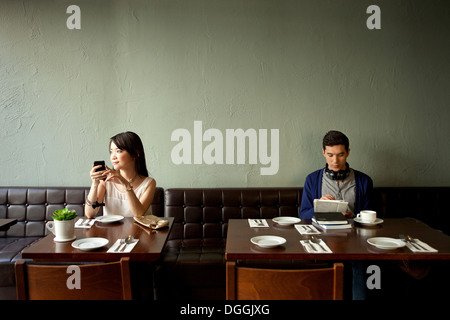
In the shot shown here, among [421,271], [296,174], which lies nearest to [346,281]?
[421,271]

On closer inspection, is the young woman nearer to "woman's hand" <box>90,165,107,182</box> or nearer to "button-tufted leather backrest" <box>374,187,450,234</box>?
"woman's hand" <box>90,165,107,182</box>

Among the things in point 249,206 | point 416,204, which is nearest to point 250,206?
point 249,206

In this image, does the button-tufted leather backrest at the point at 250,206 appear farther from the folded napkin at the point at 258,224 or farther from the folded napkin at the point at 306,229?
the folded napkin at the point at 306,229

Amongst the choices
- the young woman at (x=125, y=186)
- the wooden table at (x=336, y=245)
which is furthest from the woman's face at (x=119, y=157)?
the wooden table at (x=336, y=245)

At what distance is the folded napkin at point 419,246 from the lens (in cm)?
153

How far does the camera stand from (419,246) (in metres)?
1.58

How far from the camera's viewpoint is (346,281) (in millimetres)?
1950

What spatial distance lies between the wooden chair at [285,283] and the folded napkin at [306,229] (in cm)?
69

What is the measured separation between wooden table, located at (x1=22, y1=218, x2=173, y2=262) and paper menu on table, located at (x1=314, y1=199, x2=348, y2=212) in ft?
2.93

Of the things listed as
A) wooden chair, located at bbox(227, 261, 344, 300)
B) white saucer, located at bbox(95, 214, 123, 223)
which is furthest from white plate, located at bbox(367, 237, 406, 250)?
white saucer, located at bbox(95, 214, 123, 223)

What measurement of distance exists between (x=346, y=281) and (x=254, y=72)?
184 centimetres

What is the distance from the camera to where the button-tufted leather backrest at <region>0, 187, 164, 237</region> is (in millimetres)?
2820
